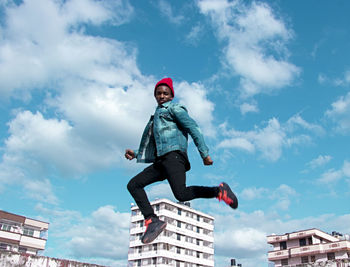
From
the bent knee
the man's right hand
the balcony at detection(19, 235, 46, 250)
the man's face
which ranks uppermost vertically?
the balcony at detection(19, 235, 46, 250)

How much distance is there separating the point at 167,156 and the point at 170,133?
0.35m

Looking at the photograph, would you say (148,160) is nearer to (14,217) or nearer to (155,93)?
(155,93)

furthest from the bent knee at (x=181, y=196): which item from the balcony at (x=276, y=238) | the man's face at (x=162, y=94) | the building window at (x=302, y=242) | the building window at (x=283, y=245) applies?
the building window at (x=283, y=245)

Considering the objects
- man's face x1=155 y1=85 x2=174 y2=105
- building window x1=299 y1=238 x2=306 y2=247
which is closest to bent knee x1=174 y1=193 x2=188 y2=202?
man's face x1=155 y1=85 x2=174 y2=105

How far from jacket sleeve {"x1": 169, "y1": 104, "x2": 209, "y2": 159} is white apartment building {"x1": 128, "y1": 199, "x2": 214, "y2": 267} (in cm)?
6914

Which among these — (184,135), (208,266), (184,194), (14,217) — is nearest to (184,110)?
(184,135)

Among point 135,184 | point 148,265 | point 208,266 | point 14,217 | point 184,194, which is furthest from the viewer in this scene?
point 208,266

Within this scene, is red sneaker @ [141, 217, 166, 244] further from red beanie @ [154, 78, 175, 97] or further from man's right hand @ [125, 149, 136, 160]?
red beanie @ [154, 78, 175, 97]

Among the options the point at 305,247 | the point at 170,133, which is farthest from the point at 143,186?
the point at 305,247

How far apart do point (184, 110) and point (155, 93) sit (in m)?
0.62

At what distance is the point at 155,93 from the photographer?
5281 millimetres

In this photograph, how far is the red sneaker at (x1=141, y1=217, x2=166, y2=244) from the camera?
439cm

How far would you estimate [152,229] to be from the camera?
4504 millimetres

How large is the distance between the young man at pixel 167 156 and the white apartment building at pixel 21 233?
56.0 meters
